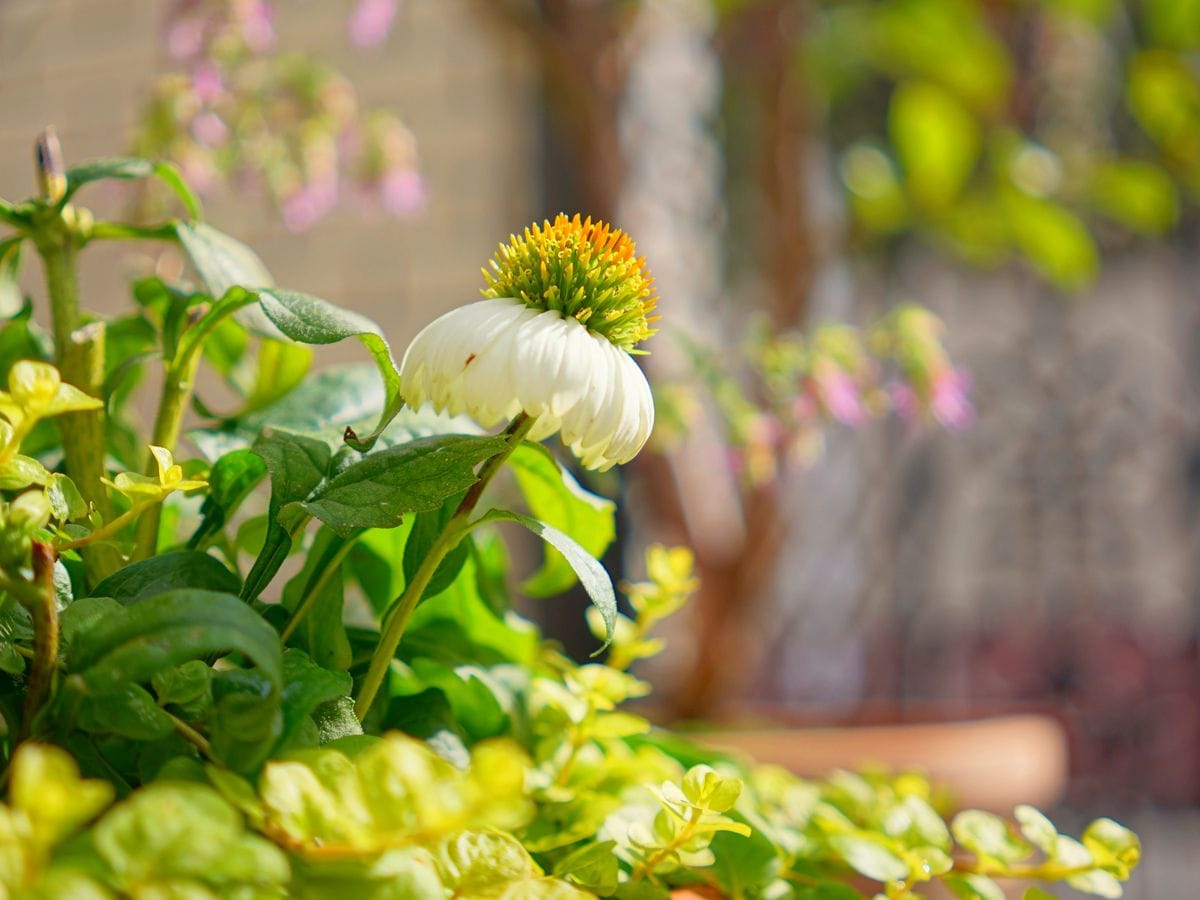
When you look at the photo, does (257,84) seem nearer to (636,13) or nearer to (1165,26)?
(636,13)

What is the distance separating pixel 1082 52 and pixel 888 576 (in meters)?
0.98

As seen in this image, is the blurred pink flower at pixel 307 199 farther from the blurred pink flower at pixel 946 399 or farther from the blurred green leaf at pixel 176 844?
the blurred green leaf at pixel 176 844

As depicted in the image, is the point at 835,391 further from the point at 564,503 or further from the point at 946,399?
the point at 564,503

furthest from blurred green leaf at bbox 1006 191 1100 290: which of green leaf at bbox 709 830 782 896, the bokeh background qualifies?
green leaf at bbox 709 830 782 896

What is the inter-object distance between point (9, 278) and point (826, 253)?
3.10 feet

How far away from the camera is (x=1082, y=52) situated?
6.40 feet

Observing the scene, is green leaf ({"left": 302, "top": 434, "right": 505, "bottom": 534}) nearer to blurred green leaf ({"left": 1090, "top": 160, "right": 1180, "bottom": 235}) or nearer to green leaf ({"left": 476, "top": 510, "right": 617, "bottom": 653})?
green leaf ({"left": 476, "top": 510, "right": 617, "bottom": 653})

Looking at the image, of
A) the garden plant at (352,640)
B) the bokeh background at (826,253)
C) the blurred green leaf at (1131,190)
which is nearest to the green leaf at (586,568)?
the garden plant at (352,640)

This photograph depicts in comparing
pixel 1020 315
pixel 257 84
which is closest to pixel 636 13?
pixel 257 84

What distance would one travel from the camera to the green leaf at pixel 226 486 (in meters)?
0.33

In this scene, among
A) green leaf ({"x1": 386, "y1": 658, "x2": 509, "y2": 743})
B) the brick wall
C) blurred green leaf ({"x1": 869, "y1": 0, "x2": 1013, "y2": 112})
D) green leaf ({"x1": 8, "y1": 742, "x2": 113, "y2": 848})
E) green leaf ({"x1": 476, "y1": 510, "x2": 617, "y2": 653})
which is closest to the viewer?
green leaf ({"x1": 8, "y1": 742, "x2": 113, "y2": 848})

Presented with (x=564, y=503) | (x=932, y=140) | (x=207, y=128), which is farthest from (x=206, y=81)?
(x=932, y=140)

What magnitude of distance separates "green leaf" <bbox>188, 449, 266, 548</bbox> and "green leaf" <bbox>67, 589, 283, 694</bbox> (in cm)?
10

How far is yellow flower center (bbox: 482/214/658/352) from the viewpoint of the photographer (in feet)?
0.91
